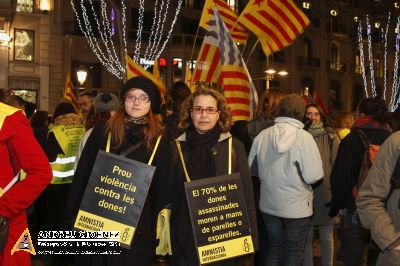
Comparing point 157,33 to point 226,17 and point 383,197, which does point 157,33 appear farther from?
point 383,197

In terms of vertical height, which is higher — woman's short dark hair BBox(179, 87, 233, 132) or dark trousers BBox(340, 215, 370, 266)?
woman's short dark hair BBox(179, 87, 233, 132)

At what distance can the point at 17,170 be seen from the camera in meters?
3.36

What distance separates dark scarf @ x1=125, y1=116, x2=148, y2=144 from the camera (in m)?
4.17

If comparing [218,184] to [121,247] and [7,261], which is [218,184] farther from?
[7,261]

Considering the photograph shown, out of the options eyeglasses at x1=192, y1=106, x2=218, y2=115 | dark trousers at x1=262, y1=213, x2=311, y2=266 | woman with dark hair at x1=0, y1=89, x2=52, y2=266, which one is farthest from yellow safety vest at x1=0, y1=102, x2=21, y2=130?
dark trousers at x1=262, y1=213, x2=311, y2=266

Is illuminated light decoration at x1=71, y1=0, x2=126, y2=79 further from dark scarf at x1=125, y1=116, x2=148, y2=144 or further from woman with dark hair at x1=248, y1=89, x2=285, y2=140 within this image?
dark scarf at x1=125, y1=116, x2=148, y2=144

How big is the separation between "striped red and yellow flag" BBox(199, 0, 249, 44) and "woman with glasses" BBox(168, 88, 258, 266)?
18.7 ft

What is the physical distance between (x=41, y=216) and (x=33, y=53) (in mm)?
25023

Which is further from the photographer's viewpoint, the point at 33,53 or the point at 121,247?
the point at 33,53

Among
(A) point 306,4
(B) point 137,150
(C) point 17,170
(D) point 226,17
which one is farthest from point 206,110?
(A) point 306,4

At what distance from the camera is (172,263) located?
445 cm

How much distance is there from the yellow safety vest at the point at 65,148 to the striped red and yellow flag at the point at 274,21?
144 inches

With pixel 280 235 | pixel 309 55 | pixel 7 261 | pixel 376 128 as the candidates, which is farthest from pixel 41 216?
pixel 309 55

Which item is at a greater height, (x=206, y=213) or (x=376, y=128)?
(x=376, y=128)
